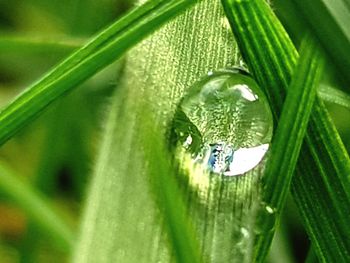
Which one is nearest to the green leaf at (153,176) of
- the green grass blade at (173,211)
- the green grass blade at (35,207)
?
the green grass blade at (173,211)

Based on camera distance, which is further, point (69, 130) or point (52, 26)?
point (52, 26)

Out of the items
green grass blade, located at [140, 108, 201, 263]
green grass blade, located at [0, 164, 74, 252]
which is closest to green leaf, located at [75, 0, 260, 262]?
green grass blade, located at [140, 108, 201, 263]

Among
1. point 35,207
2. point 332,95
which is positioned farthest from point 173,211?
point 35,207

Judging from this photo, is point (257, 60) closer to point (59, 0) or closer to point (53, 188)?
point (53, 188)

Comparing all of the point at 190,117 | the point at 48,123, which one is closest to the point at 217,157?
the point at 190,117

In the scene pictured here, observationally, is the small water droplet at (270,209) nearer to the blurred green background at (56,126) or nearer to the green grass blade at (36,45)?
the blurred green background at (56,126)

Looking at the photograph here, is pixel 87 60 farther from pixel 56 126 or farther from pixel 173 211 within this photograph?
pixel 56 126

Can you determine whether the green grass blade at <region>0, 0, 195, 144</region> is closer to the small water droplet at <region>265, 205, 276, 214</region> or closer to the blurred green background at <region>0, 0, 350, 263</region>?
the small water droplet at <region>265, 205, 276, 214</region>
